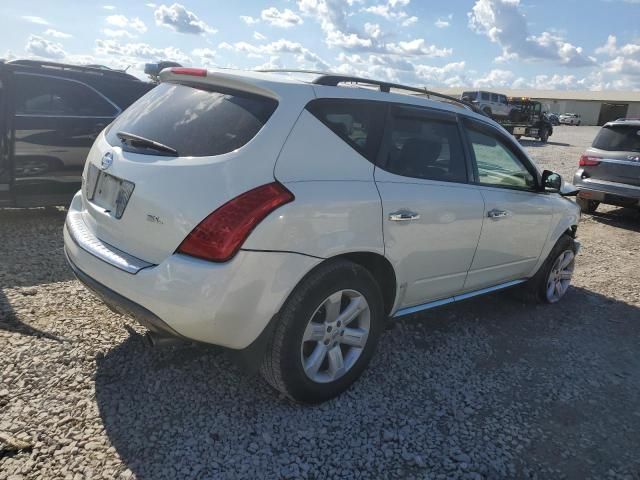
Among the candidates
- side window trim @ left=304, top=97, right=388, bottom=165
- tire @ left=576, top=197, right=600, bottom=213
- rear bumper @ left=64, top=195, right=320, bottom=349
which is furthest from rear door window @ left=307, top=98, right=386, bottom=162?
tire @ left=576, top=197, right=600, bottom=213

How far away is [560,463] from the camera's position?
2611 mm

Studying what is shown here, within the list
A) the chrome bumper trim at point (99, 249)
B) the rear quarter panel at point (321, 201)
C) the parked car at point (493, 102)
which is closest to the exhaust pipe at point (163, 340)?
the chrome bumper trim at point (99, 249)

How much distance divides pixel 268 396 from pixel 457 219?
5.40ft

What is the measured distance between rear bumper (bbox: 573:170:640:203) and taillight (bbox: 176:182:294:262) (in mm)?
7299

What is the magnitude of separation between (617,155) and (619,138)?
0.34 m

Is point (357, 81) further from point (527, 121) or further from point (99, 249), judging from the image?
point (527, 121)

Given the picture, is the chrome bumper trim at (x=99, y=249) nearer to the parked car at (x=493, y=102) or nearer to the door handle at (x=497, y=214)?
the door handle at (x=497, y=214)

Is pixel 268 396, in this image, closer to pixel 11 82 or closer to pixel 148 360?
pixel 148 360

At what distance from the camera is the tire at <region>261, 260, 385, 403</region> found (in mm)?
2582

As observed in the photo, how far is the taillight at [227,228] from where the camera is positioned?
2.30 meters

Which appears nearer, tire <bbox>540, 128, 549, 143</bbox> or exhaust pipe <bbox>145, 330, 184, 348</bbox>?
exhaust pipe <bbox>145, 330, 184, 348</bbox>

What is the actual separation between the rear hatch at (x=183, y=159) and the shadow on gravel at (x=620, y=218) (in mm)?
7953

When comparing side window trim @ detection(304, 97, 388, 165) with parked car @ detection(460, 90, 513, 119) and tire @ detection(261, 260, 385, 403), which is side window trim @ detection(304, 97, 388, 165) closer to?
tire @ detection(261, 260, 385, 403)

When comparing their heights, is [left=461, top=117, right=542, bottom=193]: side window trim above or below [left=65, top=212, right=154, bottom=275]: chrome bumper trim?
above
